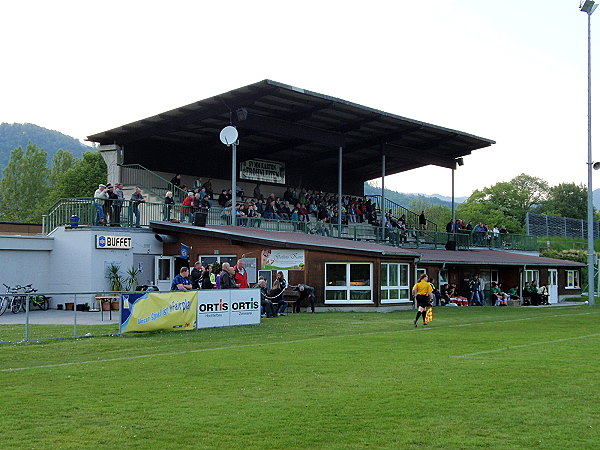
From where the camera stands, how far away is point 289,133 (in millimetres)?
40281

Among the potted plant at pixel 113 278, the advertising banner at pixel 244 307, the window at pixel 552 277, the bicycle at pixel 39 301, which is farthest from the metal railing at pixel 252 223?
the advertising banner at pixel 244 307

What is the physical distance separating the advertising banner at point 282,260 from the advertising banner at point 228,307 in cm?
722

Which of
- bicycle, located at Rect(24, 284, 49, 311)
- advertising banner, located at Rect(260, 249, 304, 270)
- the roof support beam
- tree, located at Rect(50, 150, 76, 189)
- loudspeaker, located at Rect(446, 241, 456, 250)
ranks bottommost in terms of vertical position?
bicycle, located at Rect(24, 284, 49, 311)

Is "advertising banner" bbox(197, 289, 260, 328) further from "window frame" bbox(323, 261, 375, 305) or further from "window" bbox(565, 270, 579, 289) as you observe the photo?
"window" bbox(565, 270, 579, 289)

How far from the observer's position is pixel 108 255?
102 ft

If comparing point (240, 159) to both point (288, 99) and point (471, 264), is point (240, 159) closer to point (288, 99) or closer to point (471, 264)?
point (288, 99)

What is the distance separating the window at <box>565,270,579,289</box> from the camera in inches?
2060

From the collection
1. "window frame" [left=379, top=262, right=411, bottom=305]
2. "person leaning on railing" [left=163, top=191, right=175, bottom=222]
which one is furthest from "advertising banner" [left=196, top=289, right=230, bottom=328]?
"person leaning on railing" [left=163, top=191, right=175, bottom=222]

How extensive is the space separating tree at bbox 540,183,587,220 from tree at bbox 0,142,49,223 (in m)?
70.2

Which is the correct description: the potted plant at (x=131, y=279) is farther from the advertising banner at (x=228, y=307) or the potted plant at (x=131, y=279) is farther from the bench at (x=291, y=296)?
the advertising banner at (x=228, y=307)

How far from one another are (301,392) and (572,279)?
46064mm

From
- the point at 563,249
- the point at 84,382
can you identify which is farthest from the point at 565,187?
the point at 84,382

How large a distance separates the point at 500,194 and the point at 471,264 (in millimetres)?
81884

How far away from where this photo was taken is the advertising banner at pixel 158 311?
1933 centimetres
